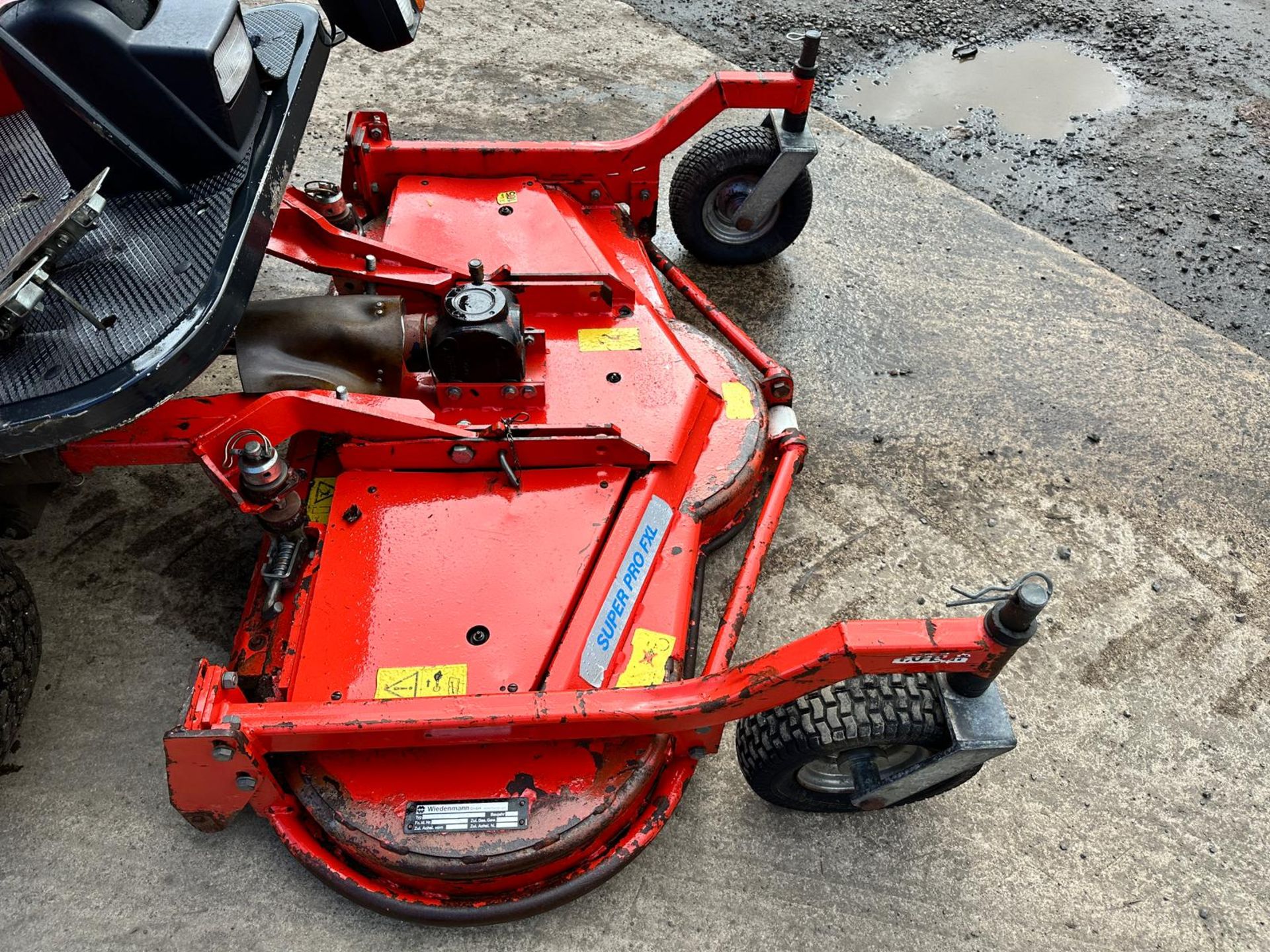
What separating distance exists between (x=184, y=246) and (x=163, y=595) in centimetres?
116

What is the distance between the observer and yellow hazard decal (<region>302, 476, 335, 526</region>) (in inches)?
96.5

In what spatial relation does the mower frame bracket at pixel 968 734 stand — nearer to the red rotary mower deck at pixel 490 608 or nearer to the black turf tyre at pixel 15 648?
the red rotary mower deck at pixel 490 608

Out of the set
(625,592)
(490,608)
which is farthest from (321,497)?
(625,592)

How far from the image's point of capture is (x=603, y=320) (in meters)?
2.94

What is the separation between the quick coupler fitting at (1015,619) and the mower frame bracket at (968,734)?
5.9 inches

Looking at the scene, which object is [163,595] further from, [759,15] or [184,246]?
[759,15]

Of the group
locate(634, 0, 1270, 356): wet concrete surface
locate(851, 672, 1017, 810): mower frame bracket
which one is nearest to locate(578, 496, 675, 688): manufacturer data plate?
locate(851, 672, 1017, 810): mower frame bracket

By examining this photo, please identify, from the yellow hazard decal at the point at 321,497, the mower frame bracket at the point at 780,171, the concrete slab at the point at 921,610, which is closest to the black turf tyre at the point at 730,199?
the mower frame bracket at the point at 780,171

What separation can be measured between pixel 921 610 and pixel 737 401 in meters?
0.86

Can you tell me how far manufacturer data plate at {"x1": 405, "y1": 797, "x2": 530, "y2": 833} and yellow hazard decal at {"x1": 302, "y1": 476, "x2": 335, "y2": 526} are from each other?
2.60 ft

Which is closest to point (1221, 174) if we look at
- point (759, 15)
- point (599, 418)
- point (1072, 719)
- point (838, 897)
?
point (759, 15)

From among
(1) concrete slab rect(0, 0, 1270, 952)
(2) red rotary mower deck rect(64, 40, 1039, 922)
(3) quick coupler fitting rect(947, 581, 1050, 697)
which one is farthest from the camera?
(1) concrete slab rect(0, 0, 1270, 952)

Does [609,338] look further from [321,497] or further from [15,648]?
Result: [15,648]

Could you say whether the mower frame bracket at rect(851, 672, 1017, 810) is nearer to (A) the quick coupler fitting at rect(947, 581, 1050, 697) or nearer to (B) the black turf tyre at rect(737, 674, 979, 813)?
(B) the black turf tyre at rect(737, 674, 979, 813)
